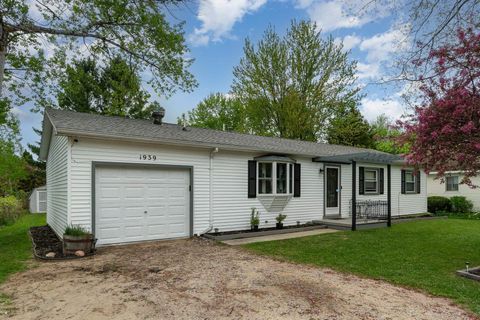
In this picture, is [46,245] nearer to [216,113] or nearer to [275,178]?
[275,178]

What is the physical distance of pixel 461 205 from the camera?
18.8 m

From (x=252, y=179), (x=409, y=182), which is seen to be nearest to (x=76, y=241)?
(x=252, y=179)

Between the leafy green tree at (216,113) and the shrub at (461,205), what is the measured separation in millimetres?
19849

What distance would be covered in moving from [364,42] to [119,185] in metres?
7.31

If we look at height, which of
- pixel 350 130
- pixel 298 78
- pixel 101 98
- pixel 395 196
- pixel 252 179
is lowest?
pixel 395 196

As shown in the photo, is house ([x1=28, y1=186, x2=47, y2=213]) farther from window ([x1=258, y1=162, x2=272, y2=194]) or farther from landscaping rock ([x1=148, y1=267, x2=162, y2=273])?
landscaping rock ([x1=148, y1=267, x2=162, y2=273])

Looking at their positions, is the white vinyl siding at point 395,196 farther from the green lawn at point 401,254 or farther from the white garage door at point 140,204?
the white garage door at point 140,204

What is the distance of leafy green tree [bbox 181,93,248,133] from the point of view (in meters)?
33.6

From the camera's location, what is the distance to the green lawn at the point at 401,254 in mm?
5289

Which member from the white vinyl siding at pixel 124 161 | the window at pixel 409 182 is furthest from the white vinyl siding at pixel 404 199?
the white vinyl siding at pixel 124 161

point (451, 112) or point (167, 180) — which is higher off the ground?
point (451, 112)

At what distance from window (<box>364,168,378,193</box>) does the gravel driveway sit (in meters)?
9.05

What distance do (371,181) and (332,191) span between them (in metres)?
2.50

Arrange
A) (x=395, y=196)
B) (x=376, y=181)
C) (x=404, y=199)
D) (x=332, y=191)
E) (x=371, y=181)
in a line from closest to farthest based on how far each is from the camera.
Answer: (x=332, y=191) → (x=371, y=181) → (x=376, y=181) → (x=395, y=196) → (x=404, y=199)
